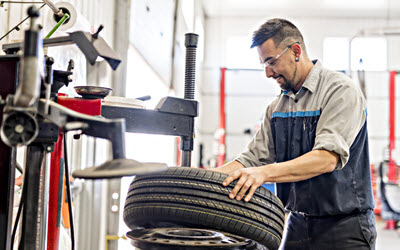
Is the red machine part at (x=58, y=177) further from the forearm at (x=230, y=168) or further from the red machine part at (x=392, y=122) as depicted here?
the red machine part at (x=392, y=122)

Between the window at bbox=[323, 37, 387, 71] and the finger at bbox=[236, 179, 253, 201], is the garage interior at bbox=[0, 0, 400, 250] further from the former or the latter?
the window at bbox=[323, 37, 387, 71]

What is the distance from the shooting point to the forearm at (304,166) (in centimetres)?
159

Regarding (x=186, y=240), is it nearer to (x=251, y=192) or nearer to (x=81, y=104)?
(x=251, y=192)

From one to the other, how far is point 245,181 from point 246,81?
975 centimetres

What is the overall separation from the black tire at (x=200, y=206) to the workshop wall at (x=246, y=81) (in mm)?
9469

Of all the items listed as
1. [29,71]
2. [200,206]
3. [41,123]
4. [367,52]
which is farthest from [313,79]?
[367,52]

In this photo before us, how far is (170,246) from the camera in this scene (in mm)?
1202

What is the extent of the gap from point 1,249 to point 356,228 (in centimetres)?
134

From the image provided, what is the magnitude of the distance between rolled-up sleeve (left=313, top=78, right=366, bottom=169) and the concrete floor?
4.79m

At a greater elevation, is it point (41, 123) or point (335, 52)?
point (335, 52)

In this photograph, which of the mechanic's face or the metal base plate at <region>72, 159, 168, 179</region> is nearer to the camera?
the metal base plate at <region>72, 159, 168, 179</region>

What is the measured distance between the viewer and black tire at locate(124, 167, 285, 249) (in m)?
1.36

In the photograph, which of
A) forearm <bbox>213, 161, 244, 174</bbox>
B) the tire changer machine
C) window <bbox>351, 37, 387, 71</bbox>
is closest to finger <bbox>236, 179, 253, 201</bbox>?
the tire changer machine

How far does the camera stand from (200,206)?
1360 mm
